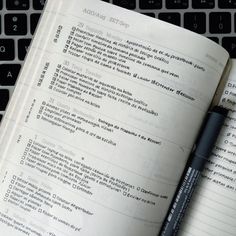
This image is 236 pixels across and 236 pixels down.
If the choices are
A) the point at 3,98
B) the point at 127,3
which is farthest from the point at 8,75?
the point at 127,3

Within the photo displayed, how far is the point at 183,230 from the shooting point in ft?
1.43

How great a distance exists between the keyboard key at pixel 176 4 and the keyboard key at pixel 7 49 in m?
0.16

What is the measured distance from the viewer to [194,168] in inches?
16.7

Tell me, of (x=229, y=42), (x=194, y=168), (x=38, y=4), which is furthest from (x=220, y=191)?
(x=38, y=4)

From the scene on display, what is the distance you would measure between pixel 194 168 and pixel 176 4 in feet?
0.56

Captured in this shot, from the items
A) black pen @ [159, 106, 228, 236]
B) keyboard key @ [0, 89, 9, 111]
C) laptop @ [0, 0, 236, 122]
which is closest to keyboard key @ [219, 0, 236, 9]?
laptop @ [0, 0, 236, 122]

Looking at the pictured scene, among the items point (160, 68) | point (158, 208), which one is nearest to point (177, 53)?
point (160, 68)

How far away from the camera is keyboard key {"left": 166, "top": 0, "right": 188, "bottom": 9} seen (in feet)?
1.57

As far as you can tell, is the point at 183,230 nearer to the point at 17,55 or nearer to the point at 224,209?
the point at 224,209

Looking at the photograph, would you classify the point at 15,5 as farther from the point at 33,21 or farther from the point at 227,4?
the point at 227,4

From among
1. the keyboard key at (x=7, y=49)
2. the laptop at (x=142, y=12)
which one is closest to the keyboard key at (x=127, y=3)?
the laptop at (x=142, y=12)

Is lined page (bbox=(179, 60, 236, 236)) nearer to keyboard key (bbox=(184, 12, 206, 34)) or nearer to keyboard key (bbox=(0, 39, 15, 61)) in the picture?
keyboard key (bbox=(184, 12, 206, 34))

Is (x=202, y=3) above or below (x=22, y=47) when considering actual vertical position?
above

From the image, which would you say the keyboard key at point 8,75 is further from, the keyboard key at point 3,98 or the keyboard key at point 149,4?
the keyboard key at point 149,4
